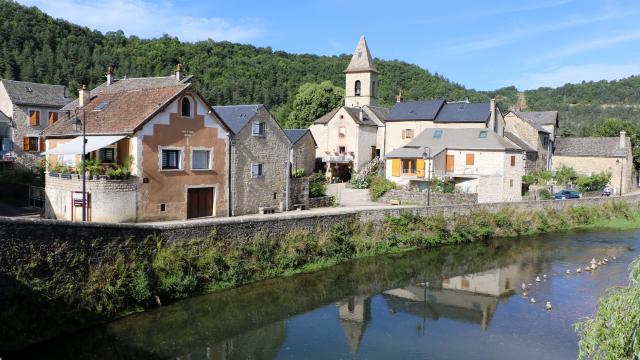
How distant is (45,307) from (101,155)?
9474 millimetres

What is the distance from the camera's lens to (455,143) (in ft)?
138

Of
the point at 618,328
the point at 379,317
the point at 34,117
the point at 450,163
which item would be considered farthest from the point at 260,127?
the point at 34,117

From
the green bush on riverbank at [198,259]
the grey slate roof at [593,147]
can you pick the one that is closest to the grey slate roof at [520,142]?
the grey slate roof at [593,147]

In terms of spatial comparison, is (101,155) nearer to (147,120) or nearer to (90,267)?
(147,120)

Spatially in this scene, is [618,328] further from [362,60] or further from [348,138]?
[362,60]

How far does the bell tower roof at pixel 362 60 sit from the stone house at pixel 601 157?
22.1 meters

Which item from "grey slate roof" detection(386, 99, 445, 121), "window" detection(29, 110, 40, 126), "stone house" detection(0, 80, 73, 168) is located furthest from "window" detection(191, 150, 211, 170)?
"grey slate roof" detection(386, 99, 445, 121)

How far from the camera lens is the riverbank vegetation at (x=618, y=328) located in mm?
8312

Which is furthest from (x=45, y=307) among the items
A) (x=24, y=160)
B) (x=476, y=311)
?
(x=24, y=160)

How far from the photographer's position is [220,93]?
82000 millimetres

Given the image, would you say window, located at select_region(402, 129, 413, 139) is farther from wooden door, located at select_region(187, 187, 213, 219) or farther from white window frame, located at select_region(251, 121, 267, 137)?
wooden door, located at select_region(187, 187, 213, 219)

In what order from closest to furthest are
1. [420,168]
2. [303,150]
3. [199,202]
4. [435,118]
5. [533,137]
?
1. [199,202]
2. [420,168]
3. [303,150]
4. [435,118]
5. [533,137]

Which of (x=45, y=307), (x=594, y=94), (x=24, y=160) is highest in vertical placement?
(x=594, y=94)

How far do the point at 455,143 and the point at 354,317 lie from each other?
26.3 metres
